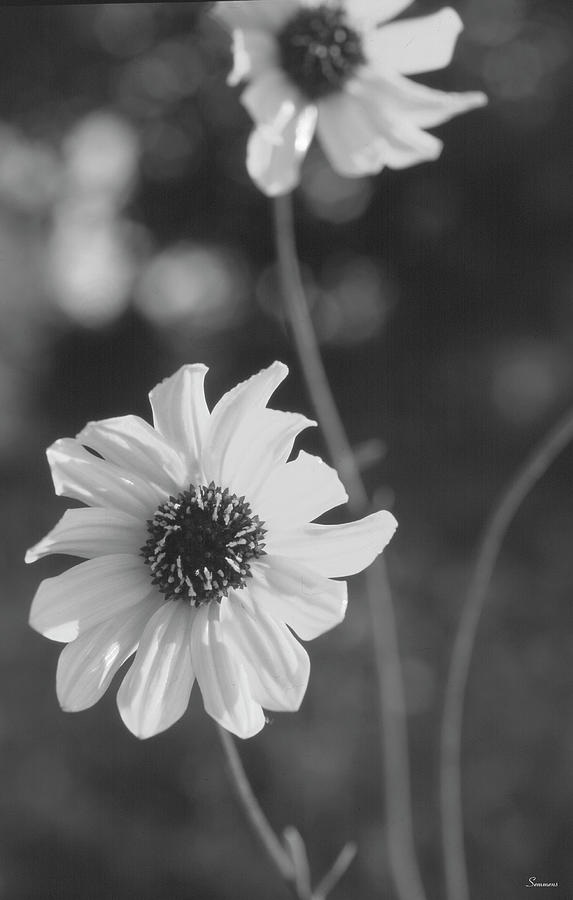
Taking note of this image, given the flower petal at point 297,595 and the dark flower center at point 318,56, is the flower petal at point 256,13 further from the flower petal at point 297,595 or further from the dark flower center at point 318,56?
the flower petal at point 297,595

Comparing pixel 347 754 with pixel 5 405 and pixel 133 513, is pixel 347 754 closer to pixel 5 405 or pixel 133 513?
pixel 133 513

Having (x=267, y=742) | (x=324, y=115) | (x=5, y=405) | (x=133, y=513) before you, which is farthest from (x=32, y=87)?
(x=133, y=513)

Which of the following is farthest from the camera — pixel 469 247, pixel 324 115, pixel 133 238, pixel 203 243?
pixel 203 243

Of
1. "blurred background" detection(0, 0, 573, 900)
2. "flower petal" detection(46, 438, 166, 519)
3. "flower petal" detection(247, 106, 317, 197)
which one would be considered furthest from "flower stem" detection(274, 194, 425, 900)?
"blurred background" detection(0, 0, 573, 900)

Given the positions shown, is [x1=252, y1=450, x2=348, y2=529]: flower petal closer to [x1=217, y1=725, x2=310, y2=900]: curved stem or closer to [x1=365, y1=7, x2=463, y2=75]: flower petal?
[x1=217, y1=725, x2=310, y2=900]: curved stem

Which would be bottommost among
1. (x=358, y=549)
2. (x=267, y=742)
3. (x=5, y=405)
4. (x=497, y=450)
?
(x=358, y=549)

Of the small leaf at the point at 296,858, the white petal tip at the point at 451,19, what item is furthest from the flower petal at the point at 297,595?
the white petal tip at the point at 451,19

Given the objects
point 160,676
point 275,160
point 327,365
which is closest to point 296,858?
point 160,676
